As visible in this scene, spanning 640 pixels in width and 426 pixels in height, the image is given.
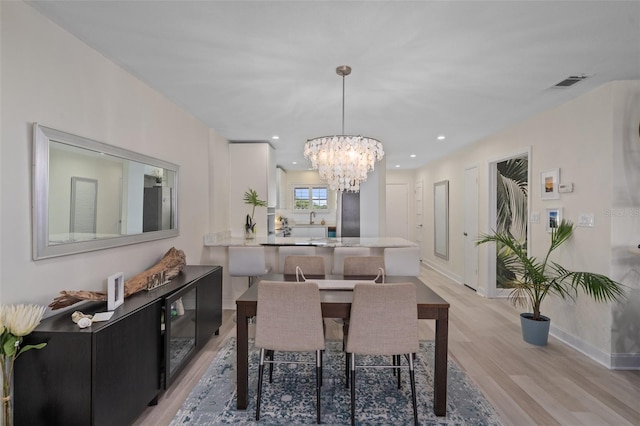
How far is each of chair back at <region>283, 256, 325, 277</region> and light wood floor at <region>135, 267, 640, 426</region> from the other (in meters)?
0.86

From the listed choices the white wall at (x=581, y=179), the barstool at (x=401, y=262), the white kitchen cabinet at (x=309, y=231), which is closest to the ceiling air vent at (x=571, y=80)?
the white wall at (x=581, y=179)

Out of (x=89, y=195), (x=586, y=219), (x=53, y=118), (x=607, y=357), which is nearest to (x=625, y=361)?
(x=607, y=357)

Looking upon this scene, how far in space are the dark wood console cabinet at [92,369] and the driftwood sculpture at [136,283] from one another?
9cm

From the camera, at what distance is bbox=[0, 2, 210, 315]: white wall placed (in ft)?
5.32

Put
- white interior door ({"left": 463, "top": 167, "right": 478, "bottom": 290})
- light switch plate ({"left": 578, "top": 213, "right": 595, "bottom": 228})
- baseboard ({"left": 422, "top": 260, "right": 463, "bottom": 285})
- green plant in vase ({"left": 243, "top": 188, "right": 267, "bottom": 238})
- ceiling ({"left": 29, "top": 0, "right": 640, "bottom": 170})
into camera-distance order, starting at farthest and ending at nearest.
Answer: baseboard ({"left": 422, "top": 260, "right": 463, "bottom": 285}) < white interior door ({"left": 463, "top": 167, "right": 478, "bottom": 290}) < green plant in vase ({"left": 243, "top": 188, "right": 267, "bottom": 238}) < light switch plate ({"left": 578, "top": 213, "right": 595, "bottom": 228}) < ceiling ({"left": 29, "top": 0, "right": 640, "bottom": 170})

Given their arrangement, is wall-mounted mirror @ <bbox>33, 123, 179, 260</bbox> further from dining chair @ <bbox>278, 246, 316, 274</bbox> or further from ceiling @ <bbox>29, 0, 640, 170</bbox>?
dining chair @ <bbox>278, 246, 316, 274</bbox>

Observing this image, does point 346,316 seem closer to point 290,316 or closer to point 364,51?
point 290,316

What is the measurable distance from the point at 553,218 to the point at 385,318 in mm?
2644

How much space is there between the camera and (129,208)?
2.54 meters

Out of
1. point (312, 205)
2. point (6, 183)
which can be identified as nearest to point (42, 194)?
point (6, 183)

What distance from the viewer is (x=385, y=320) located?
201 centimetres

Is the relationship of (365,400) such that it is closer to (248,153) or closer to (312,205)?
(248,153)

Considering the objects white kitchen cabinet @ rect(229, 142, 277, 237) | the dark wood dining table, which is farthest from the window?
the dark wood dining table

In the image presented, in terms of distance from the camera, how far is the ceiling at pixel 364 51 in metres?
1.77
